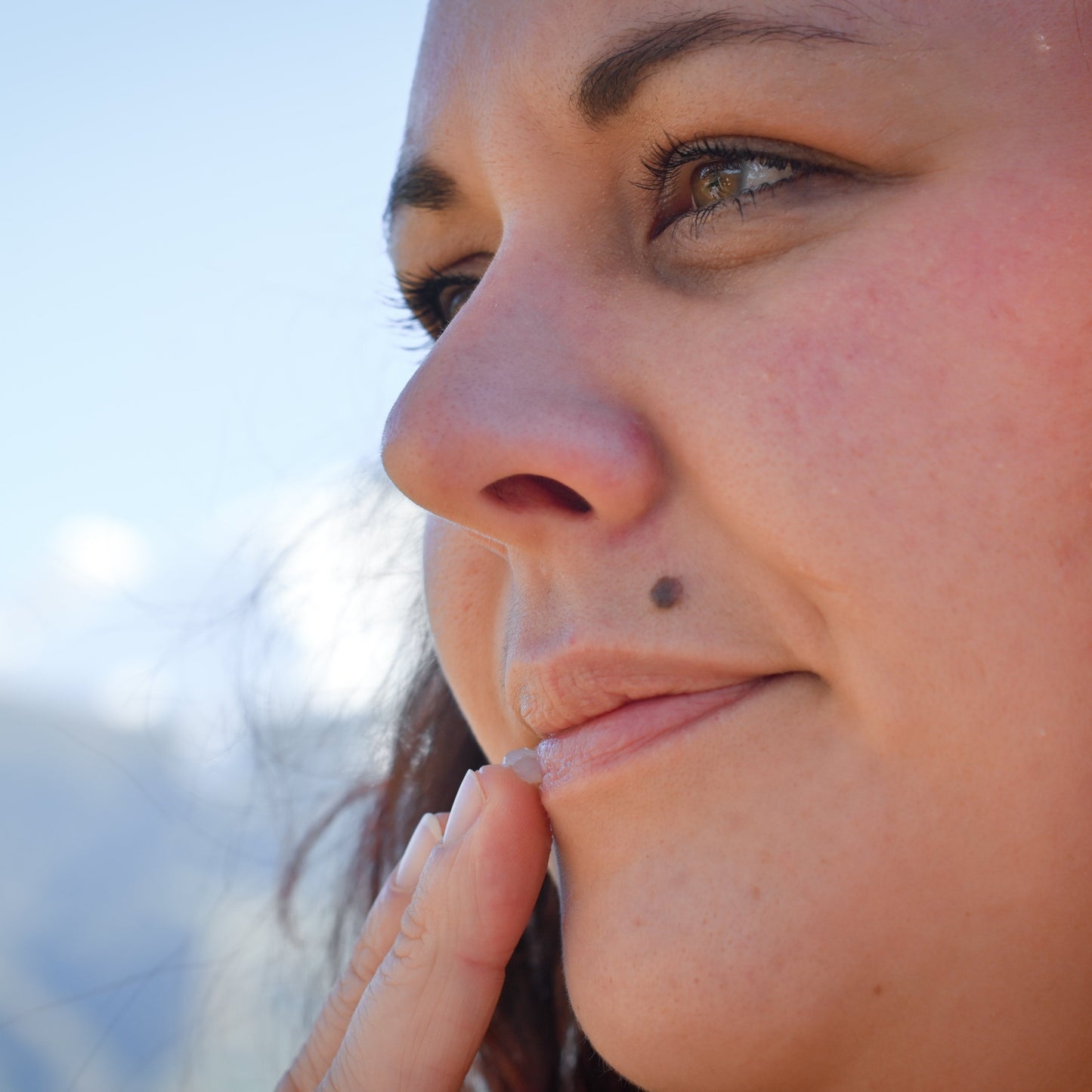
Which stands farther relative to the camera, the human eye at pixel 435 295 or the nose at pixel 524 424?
the human eye at pixel 435 295

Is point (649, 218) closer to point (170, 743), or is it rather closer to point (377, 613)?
point (377, 613)

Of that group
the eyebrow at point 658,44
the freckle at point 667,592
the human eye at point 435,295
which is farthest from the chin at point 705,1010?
the human eye at point 435,295

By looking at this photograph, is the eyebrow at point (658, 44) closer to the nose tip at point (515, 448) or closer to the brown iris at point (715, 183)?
the brown iris at point (715, 183)

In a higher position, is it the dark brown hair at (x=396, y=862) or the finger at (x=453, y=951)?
Answer: the finger at (x=453, y=951)

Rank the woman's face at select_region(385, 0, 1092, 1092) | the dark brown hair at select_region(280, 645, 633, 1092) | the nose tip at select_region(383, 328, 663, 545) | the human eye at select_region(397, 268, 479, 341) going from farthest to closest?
the dark brown hair at select_region(280, 645, 633, 1092)
the human eye at select_region(397, 268, 479, 341)
the nose tip at select_region(383, 328, 663, 545)
the woman's face at select_region(385, 0, 1092, 1092)

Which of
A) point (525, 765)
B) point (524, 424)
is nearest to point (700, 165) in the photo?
point (524, 424)

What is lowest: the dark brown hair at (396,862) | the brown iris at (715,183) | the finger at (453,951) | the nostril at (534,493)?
the dark brown hair at (396,862)

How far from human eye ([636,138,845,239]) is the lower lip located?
0.52 metres

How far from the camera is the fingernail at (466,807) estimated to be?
4.08ft

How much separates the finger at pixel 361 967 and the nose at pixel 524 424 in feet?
1.93

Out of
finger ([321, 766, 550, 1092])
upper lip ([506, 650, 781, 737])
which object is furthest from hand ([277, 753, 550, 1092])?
upper lip ([506, 650, 781, 737])

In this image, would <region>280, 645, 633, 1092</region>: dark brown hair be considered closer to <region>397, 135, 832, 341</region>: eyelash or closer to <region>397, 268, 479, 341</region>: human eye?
<region>397, 268, 479, 341</region>: human eye

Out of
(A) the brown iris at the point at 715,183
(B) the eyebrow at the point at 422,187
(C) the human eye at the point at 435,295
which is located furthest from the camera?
(C) the human eye at the point at 435,295

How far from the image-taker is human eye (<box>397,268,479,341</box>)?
5.68 ft
